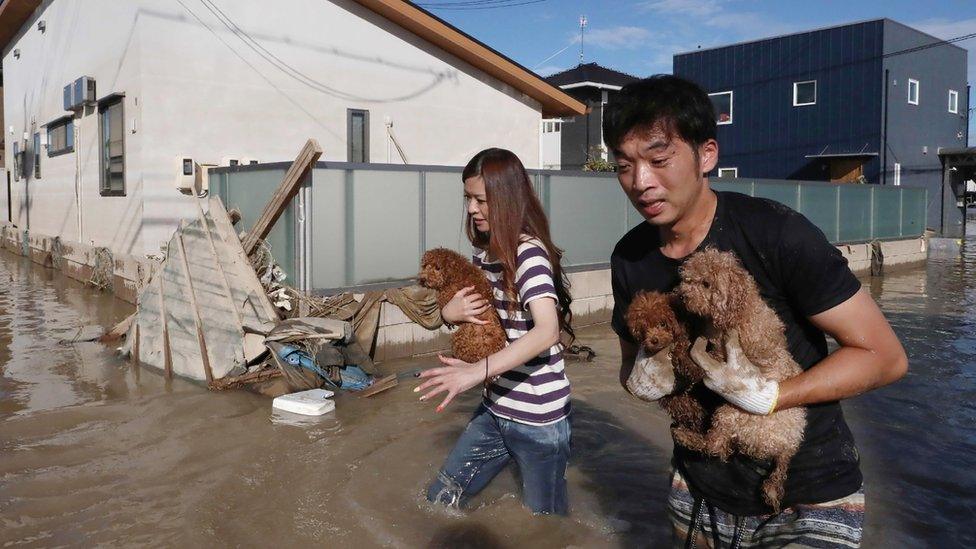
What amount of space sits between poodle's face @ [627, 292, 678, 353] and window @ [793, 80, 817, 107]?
27.6m

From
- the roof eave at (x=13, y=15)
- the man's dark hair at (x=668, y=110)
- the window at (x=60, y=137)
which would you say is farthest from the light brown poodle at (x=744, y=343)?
the roof eave at (x=13, y=15)

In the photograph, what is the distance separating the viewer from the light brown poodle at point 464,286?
10.8 ft

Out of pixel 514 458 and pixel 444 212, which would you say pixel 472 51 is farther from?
pixel 514 458

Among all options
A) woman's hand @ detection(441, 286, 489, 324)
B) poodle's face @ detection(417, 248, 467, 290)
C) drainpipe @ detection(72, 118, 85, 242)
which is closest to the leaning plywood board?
poodle's face @ detection(417, 248, 467, 290)

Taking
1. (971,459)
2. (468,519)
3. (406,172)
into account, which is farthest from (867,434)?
(406,172)

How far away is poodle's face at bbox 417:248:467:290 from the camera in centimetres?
351

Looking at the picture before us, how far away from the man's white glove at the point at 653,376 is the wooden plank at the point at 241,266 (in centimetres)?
568

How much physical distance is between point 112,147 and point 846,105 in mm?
23230

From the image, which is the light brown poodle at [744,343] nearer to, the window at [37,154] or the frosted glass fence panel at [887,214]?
the frosted glass fence panel at [887,214]

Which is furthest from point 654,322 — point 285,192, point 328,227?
point 328,227

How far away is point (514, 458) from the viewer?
3.38 m

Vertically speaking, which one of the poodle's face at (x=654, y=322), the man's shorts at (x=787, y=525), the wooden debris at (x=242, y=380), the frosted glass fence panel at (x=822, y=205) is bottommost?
the wooden debris at (x=242, y=380)

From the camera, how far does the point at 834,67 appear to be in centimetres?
2588

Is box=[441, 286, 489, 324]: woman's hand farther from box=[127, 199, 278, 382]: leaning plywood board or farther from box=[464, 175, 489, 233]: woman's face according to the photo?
box=[127, 199, 278, 382]: leaning plywood board
